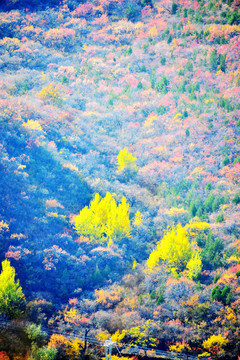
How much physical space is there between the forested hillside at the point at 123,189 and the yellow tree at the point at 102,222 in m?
0.11

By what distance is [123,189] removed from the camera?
3556 centimetres

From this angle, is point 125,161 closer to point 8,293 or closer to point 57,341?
point 8,293

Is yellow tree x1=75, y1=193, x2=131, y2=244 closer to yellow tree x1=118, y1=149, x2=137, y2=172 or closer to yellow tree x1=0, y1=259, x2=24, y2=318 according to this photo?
yellow tree x1=0, y1=259, x2=24, y2=318

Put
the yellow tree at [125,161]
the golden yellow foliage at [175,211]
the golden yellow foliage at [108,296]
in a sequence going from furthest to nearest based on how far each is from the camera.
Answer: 1. the yellow tree at [125,161]
2. the golden yellow foliage at [175,211]
3. the golden yellow foliage at [108,296]

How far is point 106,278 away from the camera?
2614 cm

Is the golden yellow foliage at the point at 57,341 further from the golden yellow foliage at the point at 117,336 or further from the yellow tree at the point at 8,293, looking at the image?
the golden yellow foliage at the point at 117,336

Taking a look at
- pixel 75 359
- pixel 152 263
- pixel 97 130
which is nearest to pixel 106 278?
pixel 152 263

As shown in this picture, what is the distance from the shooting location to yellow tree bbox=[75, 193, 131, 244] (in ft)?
92.9

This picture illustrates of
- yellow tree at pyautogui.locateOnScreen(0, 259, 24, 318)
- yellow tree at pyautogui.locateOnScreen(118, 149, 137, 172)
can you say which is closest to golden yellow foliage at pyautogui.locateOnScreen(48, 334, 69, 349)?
yellow tree at pyautogui.locateOnScreen(0, 259, 24, 318)

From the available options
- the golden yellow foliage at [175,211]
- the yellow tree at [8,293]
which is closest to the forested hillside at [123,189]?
the yellow tree at [8,293]

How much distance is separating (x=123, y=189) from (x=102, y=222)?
7.61 metres

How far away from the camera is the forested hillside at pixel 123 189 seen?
2142 centimetres

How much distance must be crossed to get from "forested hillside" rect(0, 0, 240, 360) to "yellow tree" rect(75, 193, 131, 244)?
0.11 metres

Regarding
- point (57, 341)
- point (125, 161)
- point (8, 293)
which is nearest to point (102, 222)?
point (8, 293)
